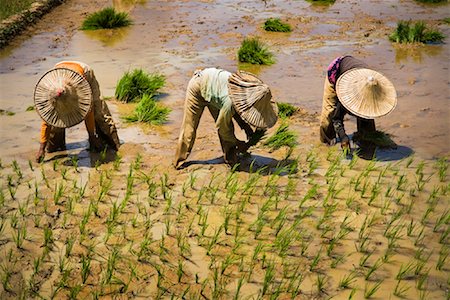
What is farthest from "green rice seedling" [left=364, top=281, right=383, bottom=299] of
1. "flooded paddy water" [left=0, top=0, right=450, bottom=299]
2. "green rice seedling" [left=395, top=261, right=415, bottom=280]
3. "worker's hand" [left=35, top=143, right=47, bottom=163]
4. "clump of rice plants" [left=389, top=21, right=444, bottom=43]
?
"clump of rice plants" [left=389, top=21, right=444, bottom=43]

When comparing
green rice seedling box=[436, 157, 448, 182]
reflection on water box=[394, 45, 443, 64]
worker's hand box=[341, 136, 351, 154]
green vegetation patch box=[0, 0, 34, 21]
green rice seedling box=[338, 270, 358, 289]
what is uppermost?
green vegetation patch box=[0, 0, 34, 21]

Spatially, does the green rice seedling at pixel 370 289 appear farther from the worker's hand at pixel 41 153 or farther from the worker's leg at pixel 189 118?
the worker's hand at pixel 41 153

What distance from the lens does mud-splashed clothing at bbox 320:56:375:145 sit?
18.0 feet

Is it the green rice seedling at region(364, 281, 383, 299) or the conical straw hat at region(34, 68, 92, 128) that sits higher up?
the conical straw hat at region(34, 68, 92, 128)

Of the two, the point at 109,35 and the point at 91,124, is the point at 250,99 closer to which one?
the point at 91,124

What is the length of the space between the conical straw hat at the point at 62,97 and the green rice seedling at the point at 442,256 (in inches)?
130

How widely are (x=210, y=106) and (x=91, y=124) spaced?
4.05 ft

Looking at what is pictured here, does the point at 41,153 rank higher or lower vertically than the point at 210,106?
lower

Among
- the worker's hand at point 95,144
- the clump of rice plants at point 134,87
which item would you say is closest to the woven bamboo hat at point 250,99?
the worker's hand at point 95,144

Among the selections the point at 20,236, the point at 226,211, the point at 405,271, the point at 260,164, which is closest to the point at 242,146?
the point at 260,164

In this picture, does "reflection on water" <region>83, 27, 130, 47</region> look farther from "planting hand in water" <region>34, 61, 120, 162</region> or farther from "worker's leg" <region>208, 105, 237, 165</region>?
"worker's leg" <region>208, 105, 237, 165</region>

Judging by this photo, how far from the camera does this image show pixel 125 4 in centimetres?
1286

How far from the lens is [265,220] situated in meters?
4.40

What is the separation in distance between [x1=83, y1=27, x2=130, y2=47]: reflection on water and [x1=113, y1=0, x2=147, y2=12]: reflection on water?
1929 mm
